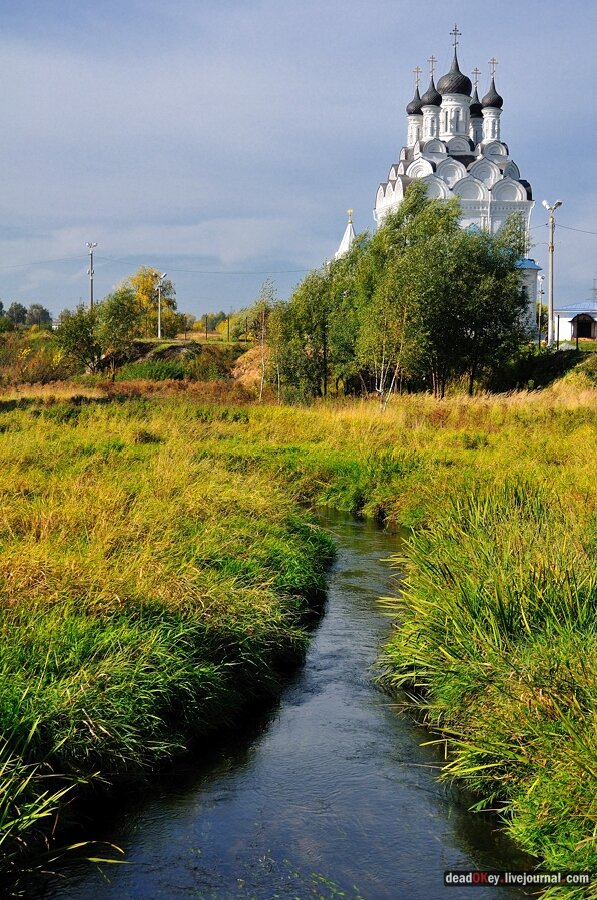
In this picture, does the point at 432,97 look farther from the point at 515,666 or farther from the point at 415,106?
the point at 515,666

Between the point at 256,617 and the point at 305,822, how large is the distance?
2.56 meters

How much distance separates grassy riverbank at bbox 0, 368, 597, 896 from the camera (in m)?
5.43

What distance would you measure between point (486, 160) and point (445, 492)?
197 ft

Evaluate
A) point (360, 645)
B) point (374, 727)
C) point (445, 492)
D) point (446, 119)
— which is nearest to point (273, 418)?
point (445, 492)

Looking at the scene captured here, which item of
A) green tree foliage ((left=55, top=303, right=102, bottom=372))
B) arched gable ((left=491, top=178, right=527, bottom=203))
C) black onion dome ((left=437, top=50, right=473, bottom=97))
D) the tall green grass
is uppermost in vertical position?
black onion dome ((left=437, top=50, right=473, bottom=97))

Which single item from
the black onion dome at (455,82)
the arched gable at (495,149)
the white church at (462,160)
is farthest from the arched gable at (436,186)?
the black onion dome at (455,82)

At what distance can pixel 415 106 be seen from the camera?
75.8 meters

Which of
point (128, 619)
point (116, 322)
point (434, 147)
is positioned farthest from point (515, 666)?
point (434, 147)

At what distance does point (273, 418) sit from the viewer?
25188mm

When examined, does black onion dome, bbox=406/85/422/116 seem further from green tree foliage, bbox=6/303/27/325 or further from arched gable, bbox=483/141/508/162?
green tree foliage, bbox=6/303/27/325

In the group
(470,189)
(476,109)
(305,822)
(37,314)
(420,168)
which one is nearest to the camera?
(305,822)

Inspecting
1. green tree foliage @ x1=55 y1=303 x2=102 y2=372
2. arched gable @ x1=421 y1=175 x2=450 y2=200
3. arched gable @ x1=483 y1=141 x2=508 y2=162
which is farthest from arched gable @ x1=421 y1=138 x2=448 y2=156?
green tree foliage @ x1=55 y1=303 x2=102 y2=372

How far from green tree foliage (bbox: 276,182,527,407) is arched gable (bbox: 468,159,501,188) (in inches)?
1018

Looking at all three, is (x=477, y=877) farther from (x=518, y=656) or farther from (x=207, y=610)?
(x=207, y=610)
